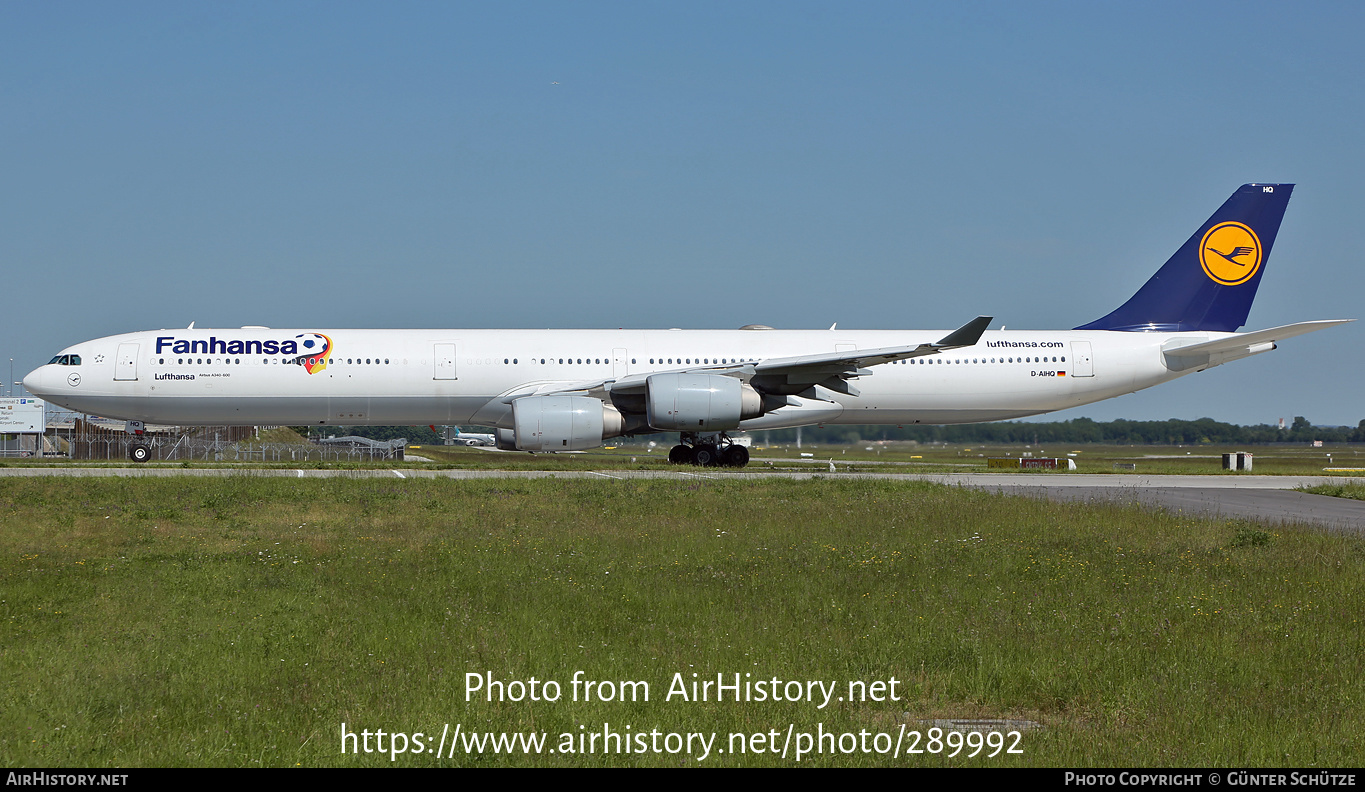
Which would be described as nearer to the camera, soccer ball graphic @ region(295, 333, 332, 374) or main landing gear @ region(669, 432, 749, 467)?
soccer ball graphic @ region(295, 333, 332, 374)

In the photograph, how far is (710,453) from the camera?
28.3m

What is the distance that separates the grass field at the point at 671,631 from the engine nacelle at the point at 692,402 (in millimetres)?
9867

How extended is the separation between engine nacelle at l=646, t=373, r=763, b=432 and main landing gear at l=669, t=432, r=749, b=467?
2.67 m

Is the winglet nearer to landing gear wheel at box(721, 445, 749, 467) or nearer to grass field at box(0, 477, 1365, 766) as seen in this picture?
landing gear wheel at box(721, 445, 749, 467)

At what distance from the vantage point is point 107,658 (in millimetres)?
7344

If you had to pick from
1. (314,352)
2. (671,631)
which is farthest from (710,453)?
(671,631)

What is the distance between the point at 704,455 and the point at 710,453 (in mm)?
181

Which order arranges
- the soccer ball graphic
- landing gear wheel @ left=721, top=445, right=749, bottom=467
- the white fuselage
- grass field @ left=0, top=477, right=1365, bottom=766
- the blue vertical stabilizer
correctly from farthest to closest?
1. the blue vertical stabilizer
2. landing gear wheel @ left=721, top=445, right=749, bottom=467
3. the soccer ball graphic
4. the white fuselage
5. grass field @ left=0, top=477, right=1365, bottom=766

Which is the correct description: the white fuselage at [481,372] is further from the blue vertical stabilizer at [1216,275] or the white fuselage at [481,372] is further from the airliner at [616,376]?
the blue vertical stabilizer at [1216,275]

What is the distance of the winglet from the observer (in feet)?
76.9

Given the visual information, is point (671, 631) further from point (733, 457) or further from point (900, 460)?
point (900, 460)

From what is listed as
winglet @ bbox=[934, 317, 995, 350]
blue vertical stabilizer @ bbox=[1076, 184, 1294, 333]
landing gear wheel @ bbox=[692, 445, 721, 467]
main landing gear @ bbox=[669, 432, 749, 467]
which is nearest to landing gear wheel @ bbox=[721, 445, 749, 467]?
main landing gear @ bbox=[669, 432, 749, 467]

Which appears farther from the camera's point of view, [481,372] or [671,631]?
[481,372]
